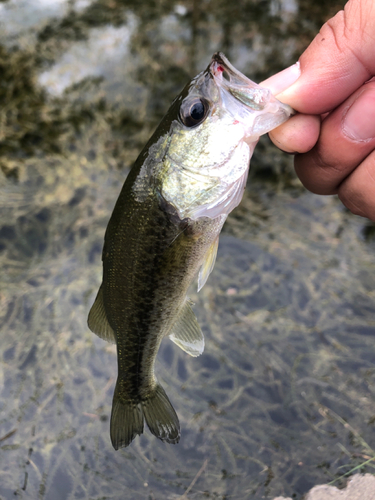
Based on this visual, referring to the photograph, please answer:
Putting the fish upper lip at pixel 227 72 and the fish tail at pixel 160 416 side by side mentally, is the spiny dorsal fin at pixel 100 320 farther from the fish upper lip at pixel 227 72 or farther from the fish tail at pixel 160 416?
the fish upper lip at pixel 227 72

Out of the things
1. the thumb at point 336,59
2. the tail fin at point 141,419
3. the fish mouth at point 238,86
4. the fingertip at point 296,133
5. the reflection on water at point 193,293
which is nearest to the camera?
the fish mouth at point 238,86

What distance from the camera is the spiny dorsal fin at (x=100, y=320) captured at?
5.94 ft

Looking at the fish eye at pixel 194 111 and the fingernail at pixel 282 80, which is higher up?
the fingernail at pixel 282 80

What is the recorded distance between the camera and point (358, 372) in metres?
4.02

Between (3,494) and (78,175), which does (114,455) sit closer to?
(3,494)

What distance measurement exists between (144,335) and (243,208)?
164 inches

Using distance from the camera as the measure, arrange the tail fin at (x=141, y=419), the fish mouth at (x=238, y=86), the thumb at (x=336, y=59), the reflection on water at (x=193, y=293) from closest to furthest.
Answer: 1. the fish mouth at (x=238, y=86)
2. the thumb at (x=336, y=59)
3. the tail fin at (x=141, y=419)
4. the reflection on water at (x=193, y=293)

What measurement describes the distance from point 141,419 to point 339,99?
1843mm

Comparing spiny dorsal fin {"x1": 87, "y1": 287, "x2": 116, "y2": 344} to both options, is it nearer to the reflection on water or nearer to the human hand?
the human hand

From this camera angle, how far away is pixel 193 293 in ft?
15.4

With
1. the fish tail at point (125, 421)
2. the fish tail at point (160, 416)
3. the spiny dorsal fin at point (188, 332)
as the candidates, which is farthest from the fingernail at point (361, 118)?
the fish tail at point (125, 421)

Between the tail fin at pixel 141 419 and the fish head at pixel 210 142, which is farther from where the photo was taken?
the tail fin at pixel 141 419

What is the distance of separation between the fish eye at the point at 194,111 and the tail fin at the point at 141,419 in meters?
1.34

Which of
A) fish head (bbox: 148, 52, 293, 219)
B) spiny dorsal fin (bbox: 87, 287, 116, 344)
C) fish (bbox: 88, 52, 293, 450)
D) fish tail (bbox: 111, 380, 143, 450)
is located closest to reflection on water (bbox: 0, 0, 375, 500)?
fish tail (bbox: 111, 380, 143, 450)
